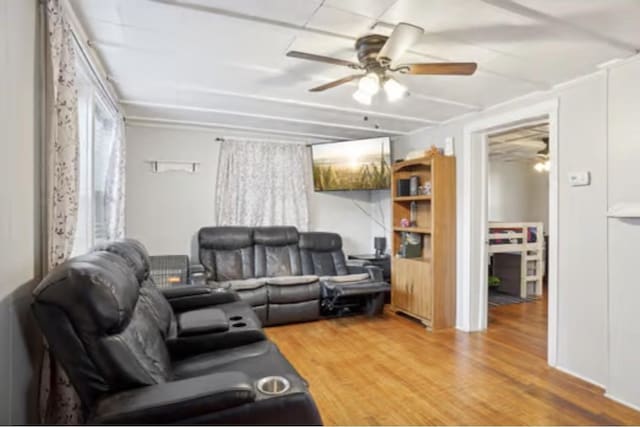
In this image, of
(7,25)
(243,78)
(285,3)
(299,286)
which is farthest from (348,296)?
(7,25)

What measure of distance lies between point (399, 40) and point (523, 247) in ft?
14.6

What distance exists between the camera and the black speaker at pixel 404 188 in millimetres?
4199

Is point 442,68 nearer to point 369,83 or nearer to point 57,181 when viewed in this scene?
point 369,83

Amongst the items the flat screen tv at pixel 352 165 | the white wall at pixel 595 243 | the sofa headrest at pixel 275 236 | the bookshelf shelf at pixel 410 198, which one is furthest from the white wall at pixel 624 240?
the sofa headrest at pixel 275 236

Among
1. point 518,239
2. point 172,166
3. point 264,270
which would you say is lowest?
point 264,270

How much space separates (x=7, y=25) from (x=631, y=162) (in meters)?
3.39

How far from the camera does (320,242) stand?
465cm

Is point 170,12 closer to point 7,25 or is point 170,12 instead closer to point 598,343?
point 7,25

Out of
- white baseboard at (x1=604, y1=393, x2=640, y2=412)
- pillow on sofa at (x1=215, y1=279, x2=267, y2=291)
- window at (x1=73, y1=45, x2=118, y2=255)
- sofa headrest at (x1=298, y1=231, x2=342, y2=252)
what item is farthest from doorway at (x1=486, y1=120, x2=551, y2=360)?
window at (x1=73, y1=45, x2=118, y2=255)

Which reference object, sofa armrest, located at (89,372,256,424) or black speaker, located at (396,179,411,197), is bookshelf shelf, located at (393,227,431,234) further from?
sofa armrest, located at (89,372,256,424)

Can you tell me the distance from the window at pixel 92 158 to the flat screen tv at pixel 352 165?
2.44 meters

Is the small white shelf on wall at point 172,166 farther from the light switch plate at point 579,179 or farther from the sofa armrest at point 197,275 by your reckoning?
the light switch plate at point 579,179

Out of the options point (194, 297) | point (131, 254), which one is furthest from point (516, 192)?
point (131, 254)

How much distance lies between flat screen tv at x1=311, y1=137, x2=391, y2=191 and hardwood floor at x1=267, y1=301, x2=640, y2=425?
1.80 metres
